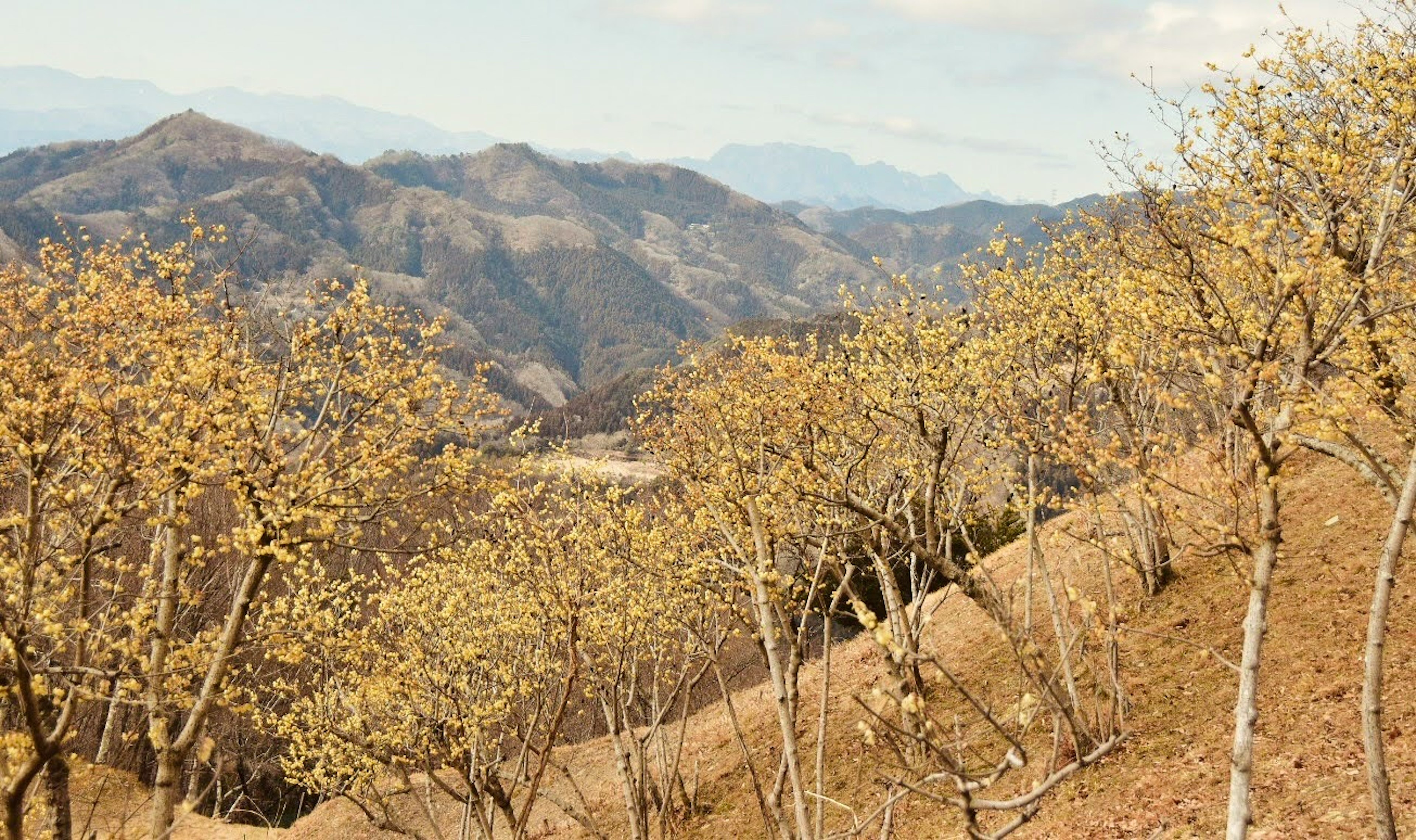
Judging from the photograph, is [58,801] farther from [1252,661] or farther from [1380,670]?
[1380,670]

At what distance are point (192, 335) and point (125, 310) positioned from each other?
131 centimetres

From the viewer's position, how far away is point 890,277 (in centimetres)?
1903

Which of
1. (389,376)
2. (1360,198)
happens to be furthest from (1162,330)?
(389,376)

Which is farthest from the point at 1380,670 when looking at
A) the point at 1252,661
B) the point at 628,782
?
the point at 628,782

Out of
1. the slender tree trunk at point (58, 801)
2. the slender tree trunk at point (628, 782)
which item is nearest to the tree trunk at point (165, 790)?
the slender tree trunk at point (58, 801)

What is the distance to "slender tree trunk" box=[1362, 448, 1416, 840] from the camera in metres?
8.27

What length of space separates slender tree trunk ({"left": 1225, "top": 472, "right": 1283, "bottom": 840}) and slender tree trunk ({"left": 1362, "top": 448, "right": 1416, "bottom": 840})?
0.94 m

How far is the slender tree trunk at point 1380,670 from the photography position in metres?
8.27

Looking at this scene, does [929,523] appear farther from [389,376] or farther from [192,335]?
[192,335]

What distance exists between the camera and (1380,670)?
27.3 ft

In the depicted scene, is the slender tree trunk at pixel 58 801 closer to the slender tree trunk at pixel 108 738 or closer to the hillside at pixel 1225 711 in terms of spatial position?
the hillside at pixel 1225 711

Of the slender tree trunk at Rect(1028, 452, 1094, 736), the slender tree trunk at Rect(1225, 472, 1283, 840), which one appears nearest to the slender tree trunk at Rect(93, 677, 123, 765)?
the slender tree trunk at Rect(1028, 452, 1094, 736)

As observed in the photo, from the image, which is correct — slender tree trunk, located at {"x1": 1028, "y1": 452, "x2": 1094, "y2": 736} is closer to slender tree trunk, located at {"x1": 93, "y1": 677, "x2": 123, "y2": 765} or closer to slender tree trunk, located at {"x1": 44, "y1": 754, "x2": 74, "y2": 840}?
slender tree trunk, located at {"x1": 44, "y1": 754, "x2": 74, "y2": 840}

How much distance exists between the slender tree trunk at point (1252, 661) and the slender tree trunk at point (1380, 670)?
935 mm
